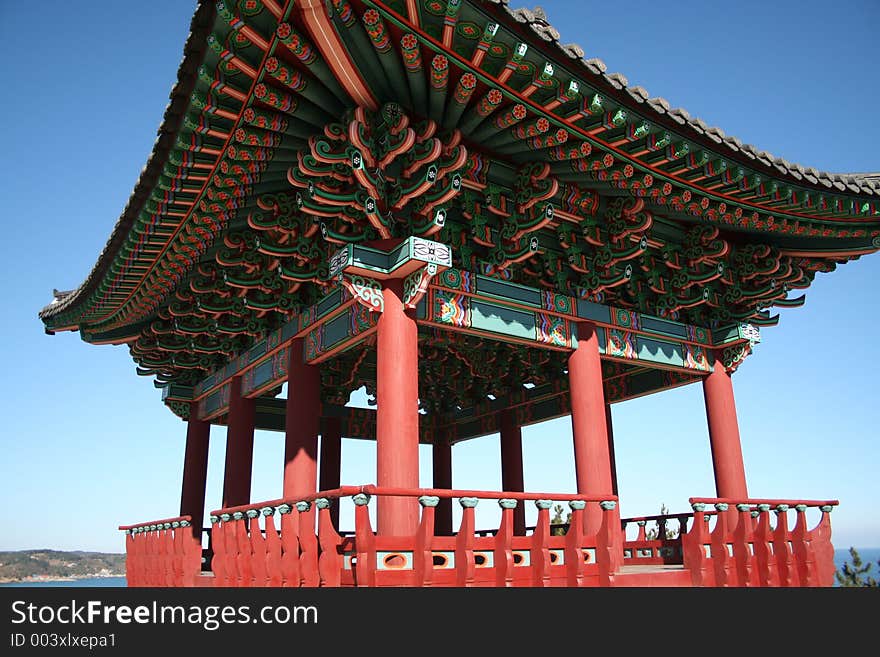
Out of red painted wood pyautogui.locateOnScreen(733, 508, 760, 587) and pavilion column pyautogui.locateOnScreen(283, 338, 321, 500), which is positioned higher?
pavilion column pyautogui.locateOnScreen(283, 338, 321, 500)

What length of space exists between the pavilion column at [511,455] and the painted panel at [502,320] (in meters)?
6.78

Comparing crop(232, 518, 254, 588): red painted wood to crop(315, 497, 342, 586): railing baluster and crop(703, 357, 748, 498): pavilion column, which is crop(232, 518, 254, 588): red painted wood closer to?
crop(315, 497, 342, 586): railing baluster

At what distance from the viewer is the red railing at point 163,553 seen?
Result: 389 inches

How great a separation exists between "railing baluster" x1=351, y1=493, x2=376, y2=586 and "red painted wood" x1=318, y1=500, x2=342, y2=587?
0.72 feet

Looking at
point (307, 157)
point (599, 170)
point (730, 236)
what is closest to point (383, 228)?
point (307, 157)

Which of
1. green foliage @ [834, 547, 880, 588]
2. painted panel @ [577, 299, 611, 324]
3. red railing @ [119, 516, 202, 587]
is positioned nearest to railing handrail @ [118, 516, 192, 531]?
red railing @ [119, 516, 202, 587]

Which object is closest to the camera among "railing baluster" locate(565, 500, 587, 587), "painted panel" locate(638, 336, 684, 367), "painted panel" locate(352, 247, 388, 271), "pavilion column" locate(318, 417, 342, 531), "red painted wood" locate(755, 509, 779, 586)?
"railing baluster" locate(565, 500, 587, 587)

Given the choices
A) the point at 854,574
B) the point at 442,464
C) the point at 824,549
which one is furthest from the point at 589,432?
the point at 854,574

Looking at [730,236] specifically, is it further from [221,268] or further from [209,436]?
[209,436]

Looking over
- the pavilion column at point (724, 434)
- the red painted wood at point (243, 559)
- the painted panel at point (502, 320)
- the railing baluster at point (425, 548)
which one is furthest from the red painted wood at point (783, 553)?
the red painted wood at point (243, 559)

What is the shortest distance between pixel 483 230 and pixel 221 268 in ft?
16.0

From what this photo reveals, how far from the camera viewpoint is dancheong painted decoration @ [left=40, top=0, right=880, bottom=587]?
6.68 meters

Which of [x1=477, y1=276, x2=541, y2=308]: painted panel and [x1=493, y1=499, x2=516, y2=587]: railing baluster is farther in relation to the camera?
[x1=477, y1=276, x2=541, y2=308]: painted panel

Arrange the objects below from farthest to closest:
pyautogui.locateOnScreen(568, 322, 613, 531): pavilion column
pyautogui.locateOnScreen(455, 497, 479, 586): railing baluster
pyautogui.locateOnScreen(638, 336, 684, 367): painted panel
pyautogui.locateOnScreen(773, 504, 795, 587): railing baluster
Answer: pyautogui.locateOnScreen(638, 336, 684, 367): painted panel < pyautogui.locateOnScreen(568, 322, 613, 531): pavilion column < pyautogui.locateOnScreen(773, 504, 795, 587): railing baluster < pyautogui.locateOnScreen(455, 497, 479, 586): railing baluster
